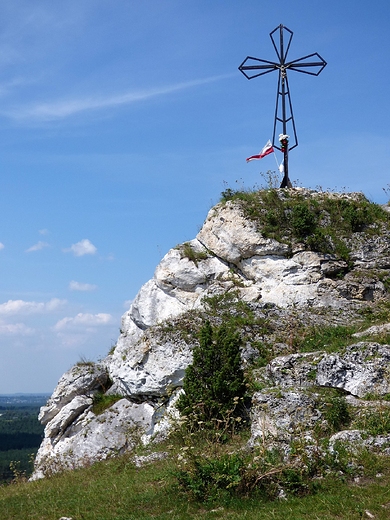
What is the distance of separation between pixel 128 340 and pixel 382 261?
1022 cm

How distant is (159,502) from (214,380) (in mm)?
4392

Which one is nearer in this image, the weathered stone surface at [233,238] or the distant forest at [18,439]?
the weathered stone surface at [233,238]

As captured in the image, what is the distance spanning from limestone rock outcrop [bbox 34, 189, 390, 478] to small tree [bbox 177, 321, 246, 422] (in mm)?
1098

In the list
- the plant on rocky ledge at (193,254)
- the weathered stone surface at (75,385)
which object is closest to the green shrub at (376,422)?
the plant on rocky ledge at (193,254)

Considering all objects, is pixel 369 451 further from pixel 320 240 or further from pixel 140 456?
pixel 320 240

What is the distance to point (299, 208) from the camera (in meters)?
20.0

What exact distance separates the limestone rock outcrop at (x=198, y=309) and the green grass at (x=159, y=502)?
3.38 m

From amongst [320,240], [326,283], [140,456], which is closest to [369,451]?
[140,456]

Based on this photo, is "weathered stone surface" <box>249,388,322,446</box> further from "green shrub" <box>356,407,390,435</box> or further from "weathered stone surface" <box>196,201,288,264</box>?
"weathered stone surface" <box>196,201,288,264</box>

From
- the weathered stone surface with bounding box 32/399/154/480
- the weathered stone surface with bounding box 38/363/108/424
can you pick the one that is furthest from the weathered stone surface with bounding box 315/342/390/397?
the weathered stone surface with bounding box 38/363/108/424

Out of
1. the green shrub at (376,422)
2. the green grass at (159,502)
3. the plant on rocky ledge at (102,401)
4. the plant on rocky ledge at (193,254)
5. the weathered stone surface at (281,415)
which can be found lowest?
the green grass at (159,502)

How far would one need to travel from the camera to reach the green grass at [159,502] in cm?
855

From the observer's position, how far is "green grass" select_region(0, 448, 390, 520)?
855 centimetres

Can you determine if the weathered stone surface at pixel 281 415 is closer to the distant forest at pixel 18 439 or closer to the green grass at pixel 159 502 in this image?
the green grass at pixel 159 502
